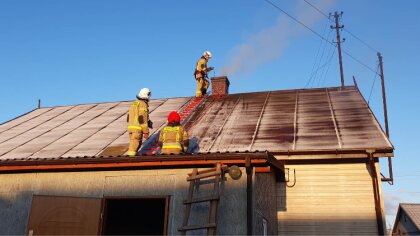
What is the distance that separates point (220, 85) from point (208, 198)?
985cm

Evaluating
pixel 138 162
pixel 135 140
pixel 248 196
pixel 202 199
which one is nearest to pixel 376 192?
pixel 248 196

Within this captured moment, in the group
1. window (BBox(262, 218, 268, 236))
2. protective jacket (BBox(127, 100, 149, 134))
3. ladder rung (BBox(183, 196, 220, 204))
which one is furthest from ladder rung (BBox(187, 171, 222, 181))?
protective jacket (BBox(127, 100, 149, 134))

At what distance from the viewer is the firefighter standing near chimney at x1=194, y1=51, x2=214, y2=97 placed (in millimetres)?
16156

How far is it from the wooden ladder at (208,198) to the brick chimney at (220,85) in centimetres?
904

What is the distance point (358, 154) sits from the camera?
29.5ft

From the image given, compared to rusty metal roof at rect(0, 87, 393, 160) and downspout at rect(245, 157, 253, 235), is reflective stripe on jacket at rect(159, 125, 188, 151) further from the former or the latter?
downspout at rect(245, 157, 253, 235)

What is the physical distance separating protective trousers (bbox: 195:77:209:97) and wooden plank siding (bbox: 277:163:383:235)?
23.2ft

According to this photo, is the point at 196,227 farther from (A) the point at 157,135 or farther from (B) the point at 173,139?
(A) the point at 157,135

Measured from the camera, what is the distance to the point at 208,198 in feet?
23.5

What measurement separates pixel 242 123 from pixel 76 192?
5161 millimetres

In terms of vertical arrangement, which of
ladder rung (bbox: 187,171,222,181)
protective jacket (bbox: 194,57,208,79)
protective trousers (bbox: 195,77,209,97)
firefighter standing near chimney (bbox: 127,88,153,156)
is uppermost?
protective jacket (bbox: 194,57,208,79)

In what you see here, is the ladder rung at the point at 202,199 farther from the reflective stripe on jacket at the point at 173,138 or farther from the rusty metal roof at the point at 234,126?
the rusty metal roof at the point at 234,126

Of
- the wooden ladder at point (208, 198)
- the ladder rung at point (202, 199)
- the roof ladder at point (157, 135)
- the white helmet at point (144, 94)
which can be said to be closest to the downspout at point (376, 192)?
the wooden ladder at point (208, 198)

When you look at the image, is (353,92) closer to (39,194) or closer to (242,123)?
(242,123)
